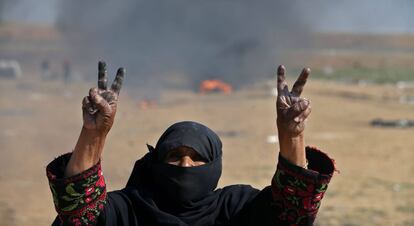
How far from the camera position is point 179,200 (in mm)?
2215

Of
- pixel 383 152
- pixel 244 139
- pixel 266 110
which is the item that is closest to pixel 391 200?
pixel 383 152

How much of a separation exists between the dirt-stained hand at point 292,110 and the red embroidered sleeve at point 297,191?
0.09 metres

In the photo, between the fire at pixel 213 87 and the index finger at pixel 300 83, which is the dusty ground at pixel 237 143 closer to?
the fire at pixel 213 87

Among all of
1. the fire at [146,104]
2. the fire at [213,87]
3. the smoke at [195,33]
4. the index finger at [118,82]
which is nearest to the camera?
the index finger at [118,82]

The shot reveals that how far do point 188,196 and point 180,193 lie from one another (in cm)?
3

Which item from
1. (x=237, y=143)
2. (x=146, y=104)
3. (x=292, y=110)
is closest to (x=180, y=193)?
(x=292, y=110)

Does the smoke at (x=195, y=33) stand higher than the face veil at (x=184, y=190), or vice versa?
the smoke at (x=195, y=33)

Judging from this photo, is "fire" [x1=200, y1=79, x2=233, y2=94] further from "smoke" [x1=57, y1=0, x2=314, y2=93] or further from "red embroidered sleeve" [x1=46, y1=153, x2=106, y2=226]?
"red embroidered sleeve" [x1=46, y1=153, x2=106, y2=226]

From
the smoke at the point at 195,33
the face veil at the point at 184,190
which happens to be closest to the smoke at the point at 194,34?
the smoke at the point at 195,33

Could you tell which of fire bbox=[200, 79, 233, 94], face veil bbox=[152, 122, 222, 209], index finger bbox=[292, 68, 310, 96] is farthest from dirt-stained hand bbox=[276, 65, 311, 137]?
fire bbox=[200, 79, 233, 94]

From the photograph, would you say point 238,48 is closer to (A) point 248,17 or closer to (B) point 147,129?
(A) point 248,17

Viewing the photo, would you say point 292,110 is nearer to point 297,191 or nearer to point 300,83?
point 300,83

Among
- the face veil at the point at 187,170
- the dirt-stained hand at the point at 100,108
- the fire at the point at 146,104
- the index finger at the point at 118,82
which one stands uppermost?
the fire at the point at 146,104

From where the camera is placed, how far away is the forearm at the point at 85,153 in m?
2.04
